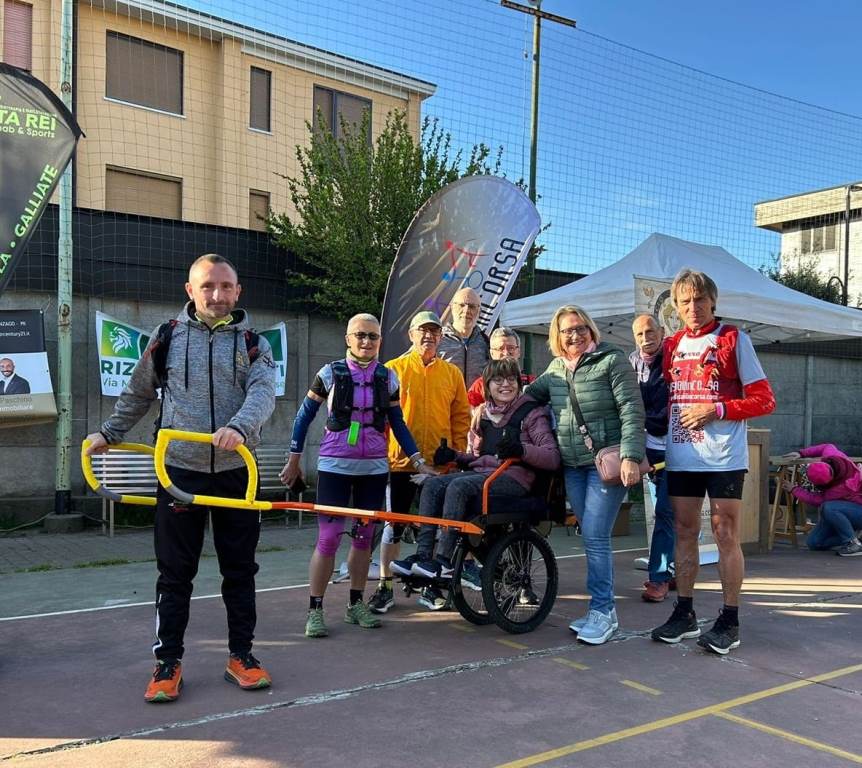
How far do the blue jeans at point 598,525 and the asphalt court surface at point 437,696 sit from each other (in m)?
0.30

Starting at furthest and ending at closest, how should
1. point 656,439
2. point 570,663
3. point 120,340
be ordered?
point 120,340 → point 656,439 → point 570,663

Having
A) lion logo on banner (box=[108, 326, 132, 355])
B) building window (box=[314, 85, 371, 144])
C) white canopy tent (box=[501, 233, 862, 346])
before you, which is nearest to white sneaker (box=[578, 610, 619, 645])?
white canopy tent (box=[501, 233, 862, 346])

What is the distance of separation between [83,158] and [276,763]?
15.6 meters

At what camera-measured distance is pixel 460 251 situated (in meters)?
7.63

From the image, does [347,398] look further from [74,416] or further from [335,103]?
[335,103]

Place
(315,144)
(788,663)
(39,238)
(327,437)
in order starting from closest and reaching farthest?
(788,663), (327,437), (39,238), (315,144)

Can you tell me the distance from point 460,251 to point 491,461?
10.3ft

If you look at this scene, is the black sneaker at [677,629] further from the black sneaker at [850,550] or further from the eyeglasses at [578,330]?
the black sneaker at [850,550]

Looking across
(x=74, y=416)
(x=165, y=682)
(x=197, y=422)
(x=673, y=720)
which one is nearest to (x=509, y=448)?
(x=673, y=720)

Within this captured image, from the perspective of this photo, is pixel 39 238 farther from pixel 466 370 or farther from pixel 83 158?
pixel 83 158

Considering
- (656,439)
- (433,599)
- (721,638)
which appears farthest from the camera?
(656,439)

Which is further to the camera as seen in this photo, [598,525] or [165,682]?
[598,525]

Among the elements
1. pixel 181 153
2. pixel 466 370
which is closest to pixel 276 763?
pixel 466 370

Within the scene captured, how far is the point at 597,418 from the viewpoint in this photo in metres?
4.53
